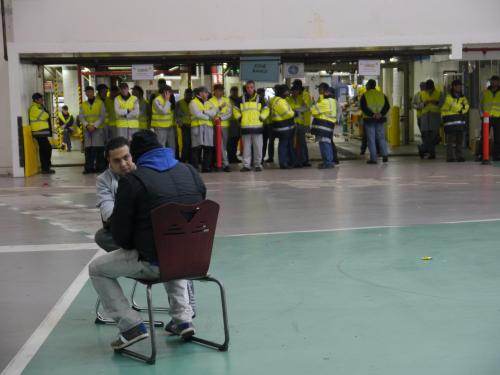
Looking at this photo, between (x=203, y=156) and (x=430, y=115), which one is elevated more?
(x=430, y=115)

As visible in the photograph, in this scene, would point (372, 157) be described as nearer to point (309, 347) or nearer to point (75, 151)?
point (75, 151)

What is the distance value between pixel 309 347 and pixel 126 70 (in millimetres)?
22497

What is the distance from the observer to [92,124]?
21141mm

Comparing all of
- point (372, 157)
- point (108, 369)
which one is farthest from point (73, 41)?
point (108, 369)

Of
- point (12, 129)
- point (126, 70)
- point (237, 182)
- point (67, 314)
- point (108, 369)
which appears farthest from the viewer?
point (126, 70)

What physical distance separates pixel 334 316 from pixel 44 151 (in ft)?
49.7

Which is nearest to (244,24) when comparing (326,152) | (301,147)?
(301,147)

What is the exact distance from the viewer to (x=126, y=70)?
28.1 m

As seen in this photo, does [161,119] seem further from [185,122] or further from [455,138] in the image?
[455,138]

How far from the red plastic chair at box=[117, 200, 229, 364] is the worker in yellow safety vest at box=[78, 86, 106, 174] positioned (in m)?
15.2

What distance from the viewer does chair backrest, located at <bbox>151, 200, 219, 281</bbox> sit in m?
6.16

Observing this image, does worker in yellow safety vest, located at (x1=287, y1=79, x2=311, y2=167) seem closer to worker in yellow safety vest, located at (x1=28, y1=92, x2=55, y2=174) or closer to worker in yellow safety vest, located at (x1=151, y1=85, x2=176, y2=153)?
worker in yellow safety vest, located at (x1=151, y1=85, x2=176, y2=153)

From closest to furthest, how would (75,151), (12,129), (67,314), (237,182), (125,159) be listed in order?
(125,159) → (67,314) → (237,182) → (12,129) → (75,151)

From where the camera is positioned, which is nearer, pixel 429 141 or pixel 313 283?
pixel 313 283
